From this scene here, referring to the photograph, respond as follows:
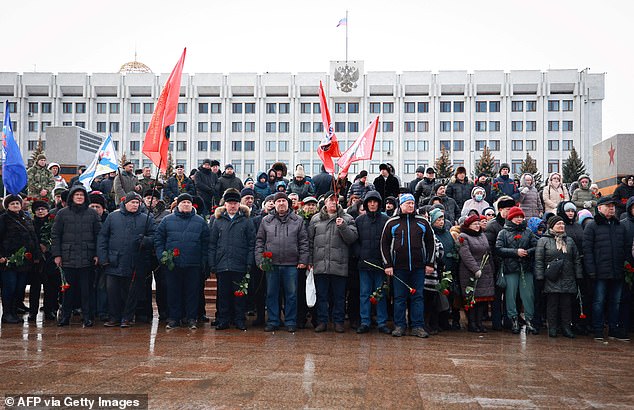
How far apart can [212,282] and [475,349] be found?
22.6ft

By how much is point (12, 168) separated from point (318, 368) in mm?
7561

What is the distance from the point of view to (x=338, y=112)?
88312 millimetres

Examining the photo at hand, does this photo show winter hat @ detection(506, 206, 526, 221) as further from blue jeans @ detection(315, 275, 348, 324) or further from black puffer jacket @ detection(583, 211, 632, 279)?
blue jeans @ detection(315, 275, 348, 324)

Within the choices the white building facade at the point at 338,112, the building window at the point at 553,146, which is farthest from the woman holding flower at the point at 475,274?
the building window at the point at 553,146

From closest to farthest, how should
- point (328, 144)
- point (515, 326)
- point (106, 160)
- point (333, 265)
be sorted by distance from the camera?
point (333, 265) → point (515, 326) → point (328, 144) → point (106, 160)

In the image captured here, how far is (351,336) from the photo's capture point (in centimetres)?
966

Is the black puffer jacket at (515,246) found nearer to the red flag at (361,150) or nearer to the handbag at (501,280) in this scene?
the handbag at (501,280)

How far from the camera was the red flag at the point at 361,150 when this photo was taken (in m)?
12.1

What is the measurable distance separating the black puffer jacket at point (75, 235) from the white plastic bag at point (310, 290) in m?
3.42

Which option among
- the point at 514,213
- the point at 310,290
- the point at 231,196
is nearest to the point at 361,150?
the point at 231,196

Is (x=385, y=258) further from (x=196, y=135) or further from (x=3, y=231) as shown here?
(x=196, y=135)

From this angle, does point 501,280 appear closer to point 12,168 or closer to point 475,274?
point 475,274

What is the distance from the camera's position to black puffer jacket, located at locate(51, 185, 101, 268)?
1066cm

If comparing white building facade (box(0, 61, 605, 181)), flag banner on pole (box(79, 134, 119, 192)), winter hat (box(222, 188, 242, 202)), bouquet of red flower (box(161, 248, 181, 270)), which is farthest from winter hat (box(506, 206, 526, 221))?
white building facade (box(0, 61, 605, 181))
